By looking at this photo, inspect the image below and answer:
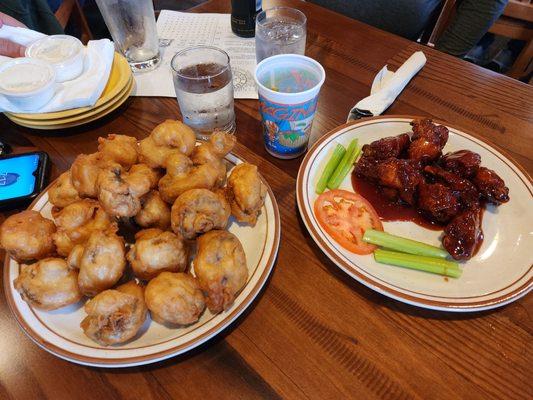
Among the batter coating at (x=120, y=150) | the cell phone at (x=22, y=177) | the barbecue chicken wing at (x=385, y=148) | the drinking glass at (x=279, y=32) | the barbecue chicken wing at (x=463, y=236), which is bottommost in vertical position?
the cell phone at (x=22, y=177)

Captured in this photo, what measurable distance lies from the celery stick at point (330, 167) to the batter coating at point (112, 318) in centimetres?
90

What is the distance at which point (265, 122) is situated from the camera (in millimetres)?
1625

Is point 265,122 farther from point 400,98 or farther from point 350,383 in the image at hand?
point 350,383

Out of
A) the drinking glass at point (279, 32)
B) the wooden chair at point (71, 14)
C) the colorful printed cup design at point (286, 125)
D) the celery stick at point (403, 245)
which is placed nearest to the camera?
the celery stick at point (403, 245)

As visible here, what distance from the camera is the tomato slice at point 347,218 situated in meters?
1.43

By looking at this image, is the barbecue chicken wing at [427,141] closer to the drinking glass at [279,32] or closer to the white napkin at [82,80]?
the drinking glass at [279,32]

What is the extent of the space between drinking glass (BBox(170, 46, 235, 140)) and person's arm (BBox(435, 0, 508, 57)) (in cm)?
225

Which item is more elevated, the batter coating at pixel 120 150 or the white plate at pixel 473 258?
the batter coating at pixel 120 150

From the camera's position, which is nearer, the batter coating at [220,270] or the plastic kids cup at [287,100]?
the batter coating at [220,270]

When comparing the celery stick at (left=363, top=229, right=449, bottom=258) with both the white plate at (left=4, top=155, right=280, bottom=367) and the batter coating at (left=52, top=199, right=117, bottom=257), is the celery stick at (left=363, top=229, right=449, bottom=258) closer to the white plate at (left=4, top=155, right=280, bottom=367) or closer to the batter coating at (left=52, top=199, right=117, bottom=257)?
the white plate at (left=4, top=155, right=280, bottom=367)

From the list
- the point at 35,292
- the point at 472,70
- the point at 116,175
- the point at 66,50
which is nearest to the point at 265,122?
the point at 116,175

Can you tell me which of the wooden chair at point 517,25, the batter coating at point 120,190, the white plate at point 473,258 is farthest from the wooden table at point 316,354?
the wooden chair at point 517,25

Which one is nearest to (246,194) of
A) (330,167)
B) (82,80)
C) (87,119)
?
(330,167)

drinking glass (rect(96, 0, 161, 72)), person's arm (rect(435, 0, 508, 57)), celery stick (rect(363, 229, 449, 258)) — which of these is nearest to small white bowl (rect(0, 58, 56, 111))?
drinking glass (rect(96, 0, 161, 72))
